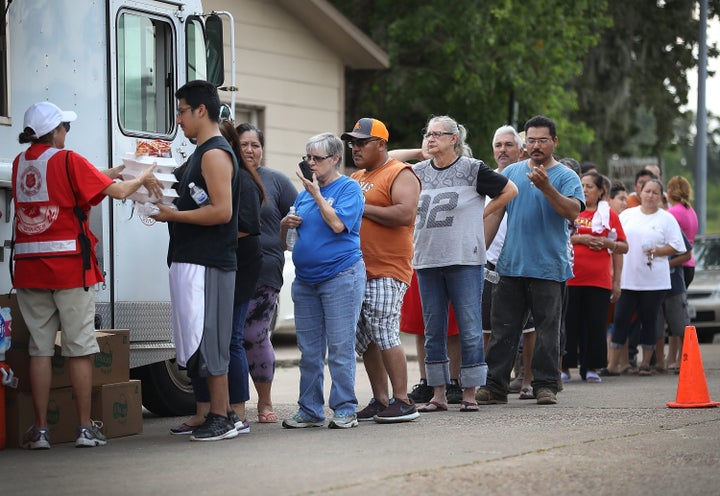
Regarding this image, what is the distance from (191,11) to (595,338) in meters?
4.96

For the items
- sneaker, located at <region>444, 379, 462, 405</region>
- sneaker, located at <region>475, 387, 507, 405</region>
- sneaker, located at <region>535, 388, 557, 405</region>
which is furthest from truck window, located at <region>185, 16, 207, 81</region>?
sneaker, located at <region>535, 388, 557, 405</region>

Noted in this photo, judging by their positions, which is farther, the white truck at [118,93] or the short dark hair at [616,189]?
the short dark hair at [616,189]

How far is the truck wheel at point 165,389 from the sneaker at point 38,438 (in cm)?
196

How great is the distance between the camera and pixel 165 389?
10117 millimetres

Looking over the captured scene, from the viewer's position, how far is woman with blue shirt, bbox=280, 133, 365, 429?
8617mm

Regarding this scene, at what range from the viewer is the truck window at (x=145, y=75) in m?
9.34

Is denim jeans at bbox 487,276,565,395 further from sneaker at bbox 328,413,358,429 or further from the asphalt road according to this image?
sneaker at bbox 328,413,358,429

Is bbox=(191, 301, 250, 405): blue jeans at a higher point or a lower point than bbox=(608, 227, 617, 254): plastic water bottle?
lower

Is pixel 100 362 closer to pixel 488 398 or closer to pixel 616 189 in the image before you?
pixel 488 398

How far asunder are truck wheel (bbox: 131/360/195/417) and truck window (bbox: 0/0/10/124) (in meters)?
2.25

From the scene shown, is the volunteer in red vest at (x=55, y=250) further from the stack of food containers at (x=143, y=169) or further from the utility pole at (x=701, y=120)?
the utility pole at (x=701, y=120)

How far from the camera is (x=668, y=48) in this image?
94.1ft

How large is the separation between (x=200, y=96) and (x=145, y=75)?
1.57 meters

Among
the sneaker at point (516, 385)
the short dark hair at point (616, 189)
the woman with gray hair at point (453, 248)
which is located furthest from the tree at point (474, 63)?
the woman with gray hair at point (453, 248)
